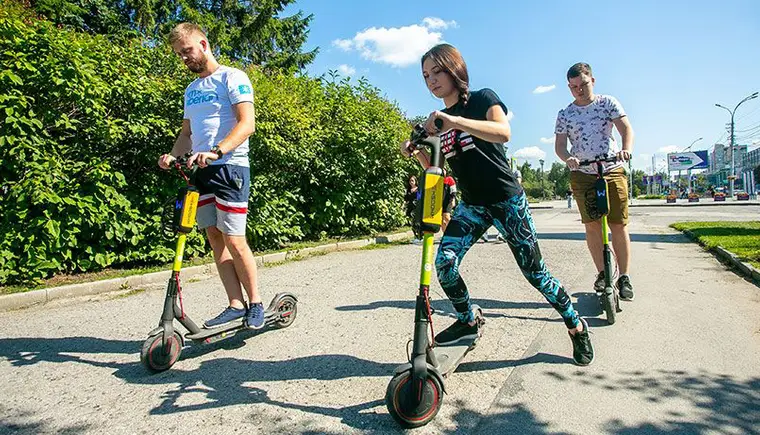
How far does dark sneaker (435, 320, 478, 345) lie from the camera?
3143 millimetres

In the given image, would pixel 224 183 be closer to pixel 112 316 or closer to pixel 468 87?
pixel 468 87

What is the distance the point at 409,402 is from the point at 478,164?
141cm

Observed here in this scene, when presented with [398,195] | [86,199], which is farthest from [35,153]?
[398,195]

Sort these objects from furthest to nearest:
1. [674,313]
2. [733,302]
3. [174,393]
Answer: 1. [733,302]
2. [674,313]
3. [174,393]

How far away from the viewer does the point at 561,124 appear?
4.74 metres

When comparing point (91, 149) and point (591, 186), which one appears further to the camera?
point (91, 149)

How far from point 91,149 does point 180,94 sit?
148cm

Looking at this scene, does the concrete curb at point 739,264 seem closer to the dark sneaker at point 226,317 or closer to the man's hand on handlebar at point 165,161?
the dark sneaker at point 226,317

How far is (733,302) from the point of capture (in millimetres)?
4590

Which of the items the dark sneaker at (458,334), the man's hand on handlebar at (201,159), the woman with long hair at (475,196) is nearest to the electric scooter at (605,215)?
the woman with long hair at (475,196)

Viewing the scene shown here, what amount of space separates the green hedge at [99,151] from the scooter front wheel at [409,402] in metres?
4.91

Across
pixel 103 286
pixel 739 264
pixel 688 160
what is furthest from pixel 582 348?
pixel 688 160

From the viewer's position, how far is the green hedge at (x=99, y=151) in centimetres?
549

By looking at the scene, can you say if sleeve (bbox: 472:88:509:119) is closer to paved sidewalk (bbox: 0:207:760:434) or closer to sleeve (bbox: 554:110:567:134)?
paved sidewalk (bbox: 0:207:760:434)
